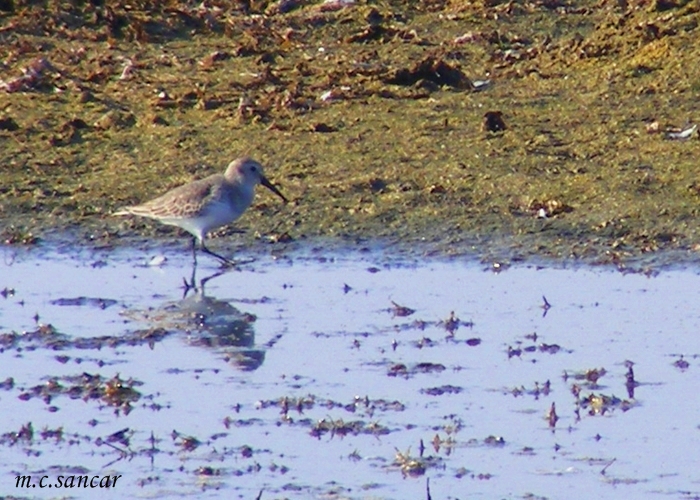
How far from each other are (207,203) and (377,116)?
234cm

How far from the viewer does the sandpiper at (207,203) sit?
33.1ft

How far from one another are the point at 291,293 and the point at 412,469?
9.66 feet

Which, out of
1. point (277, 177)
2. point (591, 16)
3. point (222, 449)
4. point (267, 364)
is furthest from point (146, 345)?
point (591, 16)

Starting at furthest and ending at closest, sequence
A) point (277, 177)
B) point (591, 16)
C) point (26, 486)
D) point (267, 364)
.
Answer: point (591, 16), point (277, 177), point (267, 364), point (26, 486)

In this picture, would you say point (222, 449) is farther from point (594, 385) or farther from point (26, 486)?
point (594, 385)

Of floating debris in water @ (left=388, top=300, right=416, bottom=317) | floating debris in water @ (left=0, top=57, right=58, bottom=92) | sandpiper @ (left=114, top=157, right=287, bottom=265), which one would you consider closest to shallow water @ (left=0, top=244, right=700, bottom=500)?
floating debris in water @ (left=388, top=300, right=416, bottom=317)

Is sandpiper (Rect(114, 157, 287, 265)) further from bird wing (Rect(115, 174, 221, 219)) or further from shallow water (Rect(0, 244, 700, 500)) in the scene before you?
shallow water (Rect(0, 244, 700, 500))

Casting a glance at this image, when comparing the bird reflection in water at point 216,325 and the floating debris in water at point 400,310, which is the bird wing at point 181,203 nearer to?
the bird reflection in water at point 216,325

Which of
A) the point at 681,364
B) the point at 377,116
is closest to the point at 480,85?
the point at 377,116

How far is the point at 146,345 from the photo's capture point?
26.8ft

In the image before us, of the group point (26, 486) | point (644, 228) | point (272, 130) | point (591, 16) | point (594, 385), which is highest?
point (591, 16)

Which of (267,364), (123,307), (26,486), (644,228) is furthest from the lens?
(644,228)

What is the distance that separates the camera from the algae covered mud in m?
10.5

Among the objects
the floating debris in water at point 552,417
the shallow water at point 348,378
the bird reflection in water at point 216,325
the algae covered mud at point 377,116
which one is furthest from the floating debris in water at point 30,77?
the floating debris in water at point 552,417
